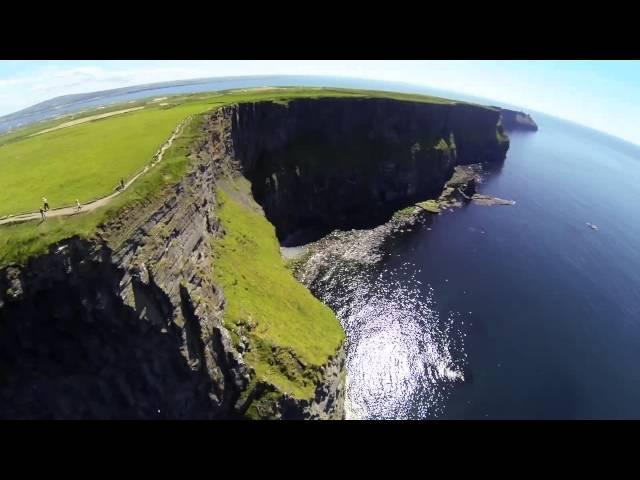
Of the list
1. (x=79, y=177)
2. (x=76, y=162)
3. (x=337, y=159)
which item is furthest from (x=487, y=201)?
(x=79, y=177)

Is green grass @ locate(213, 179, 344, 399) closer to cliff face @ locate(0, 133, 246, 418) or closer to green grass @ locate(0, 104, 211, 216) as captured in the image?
cliff face @ locate(0, 133, 246, 418)

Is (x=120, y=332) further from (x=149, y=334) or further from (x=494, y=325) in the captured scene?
(x=494, y=325)

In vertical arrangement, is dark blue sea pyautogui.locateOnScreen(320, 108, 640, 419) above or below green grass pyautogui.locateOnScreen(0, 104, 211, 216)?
below

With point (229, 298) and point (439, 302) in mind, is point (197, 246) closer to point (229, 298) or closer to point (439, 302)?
point (229, 298)

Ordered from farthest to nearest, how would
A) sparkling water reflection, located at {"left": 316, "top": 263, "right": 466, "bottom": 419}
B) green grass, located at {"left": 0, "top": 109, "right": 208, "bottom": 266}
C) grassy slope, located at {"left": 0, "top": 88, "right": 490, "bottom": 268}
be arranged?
sparkling water reflection, located at {"left": 316, "top": 263, "right": 466, "bottom": 419} < grassy slope, located at {"left": 0, "top": 88, "right": 490, "bottom": 268} < green grass, located at {"left": 0, "top": 109, "right": 208, "bottom": 266}

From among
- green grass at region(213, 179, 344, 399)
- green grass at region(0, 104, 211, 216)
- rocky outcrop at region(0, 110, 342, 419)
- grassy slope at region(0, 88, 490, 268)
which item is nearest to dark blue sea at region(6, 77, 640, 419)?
green grass at region(213, 179, 344, 399)

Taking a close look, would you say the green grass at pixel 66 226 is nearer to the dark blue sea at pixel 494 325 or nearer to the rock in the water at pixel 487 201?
the dark blue sea at pixel 494 325
